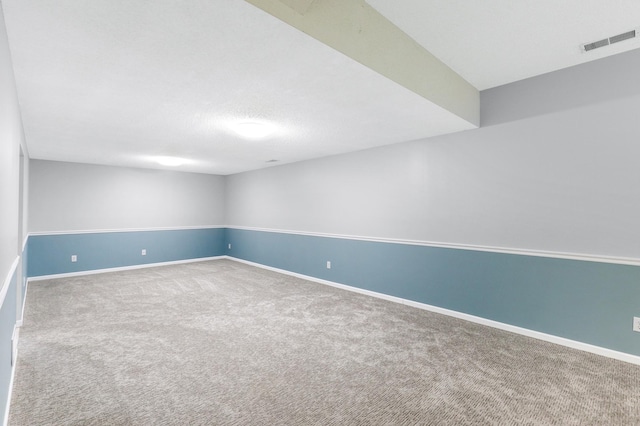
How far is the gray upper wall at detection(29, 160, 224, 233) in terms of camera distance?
5375 millimetres

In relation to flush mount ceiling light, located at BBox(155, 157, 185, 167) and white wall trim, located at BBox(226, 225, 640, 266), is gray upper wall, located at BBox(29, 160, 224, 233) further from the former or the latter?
white wall trim, located at BBox(226, 225, 640, 266)

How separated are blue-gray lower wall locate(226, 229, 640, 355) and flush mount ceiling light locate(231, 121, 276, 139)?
2243mm

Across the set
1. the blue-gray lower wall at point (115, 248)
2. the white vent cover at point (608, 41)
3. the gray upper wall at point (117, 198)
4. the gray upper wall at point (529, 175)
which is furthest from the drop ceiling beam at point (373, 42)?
the blue-gray lower wall at point (115, 248)

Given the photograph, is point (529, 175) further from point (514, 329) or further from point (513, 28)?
point (514, 329)

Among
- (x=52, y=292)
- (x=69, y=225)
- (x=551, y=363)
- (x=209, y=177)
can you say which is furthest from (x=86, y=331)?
(x=209, y=177)

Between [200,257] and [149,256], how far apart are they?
114 cm

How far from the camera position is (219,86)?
232 centimetres

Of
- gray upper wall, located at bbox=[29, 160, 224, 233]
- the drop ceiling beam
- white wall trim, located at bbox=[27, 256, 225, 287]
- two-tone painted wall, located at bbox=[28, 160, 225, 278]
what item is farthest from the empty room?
gray upper wall, located at bbox=[29, 160, 224, 233]

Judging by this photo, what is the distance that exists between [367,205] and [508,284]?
207 cm

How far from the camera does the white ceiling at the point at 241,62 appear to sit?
1.56 metres

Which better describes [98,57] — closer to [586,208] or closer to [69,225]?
[586,208]

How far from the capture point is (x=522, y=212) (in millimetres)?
3100

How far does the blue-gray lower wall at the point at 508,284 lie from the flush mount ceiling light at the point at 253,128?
7.36 feet

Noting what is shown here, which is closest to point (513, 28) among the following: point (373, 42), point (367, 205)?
point (373, 42)
